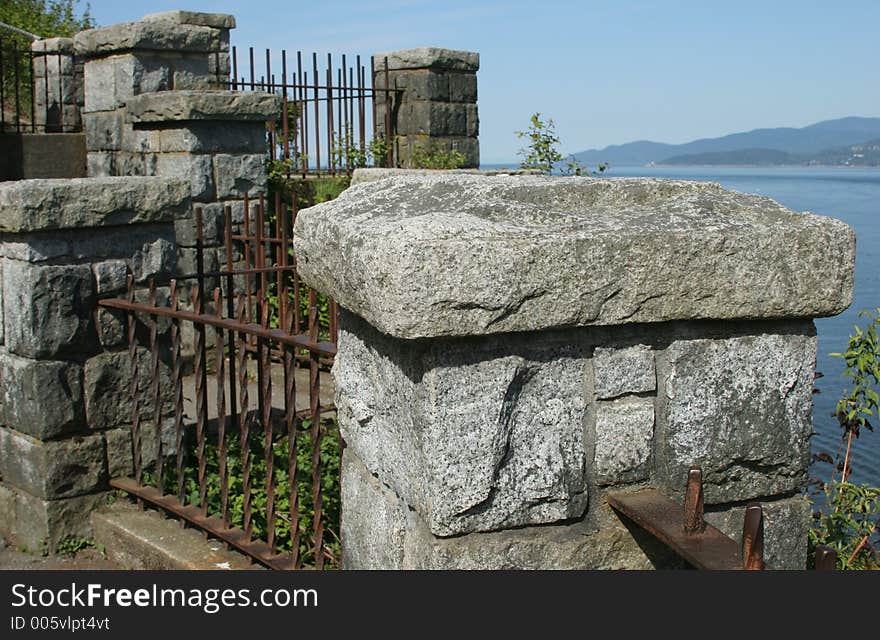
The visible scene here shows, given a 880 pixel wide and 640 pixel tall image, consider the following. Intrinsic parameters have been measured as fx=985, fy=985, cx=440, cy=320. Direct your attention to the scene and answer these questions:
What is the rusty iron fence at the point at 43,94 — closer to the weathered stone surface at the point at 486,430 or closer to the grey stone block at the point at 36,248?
the grey stone block at the point at 36,248

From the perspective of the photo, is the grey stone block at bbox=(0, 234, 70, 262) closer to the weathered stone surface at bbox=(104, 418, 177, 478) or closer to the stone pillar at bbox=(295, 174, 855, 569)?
the weathered stone surface at bbox=(104, 418, 177, 478)

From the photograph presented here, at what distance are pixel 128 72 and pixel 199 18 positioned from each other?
7.19 ft

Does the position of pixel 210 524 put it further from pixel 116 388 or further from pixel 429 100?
pixel 429 100

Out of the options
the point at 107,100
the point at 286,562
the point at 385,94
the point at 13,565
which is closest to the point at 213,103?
the point at 107,100

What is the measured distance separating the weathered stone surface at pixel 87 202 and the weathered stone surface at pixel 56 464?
94 centimetres

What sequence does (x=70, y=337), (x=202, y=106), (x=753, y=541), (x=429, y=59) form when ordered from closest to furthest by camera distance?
(x=753, y=541) → (x=70, y=337) → (x=202, y=106) → (x=429, y=59)

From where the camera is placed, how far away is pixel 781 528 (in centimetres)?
236

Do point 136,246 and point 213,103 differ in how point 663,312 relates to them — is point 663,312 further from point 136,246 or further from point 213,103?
point 213,103

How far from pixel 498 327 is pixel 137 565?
271 cm

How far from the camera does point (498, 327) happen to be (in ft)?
6.39

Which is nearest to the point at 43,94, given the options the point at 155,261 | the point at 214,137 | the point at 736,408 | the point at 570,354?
the point at 214,137

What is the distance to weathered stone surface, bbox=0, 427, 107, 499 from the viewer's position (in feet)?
13.8

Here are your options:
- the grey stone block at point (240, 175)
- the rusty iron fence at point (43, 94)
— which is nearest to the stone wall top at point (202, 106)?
the grey stone block at point (240, 175)

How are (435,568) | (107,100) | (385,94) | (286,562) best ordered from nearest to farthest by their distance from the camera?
(435,568)
(286,562)
(107,100)
(385,94)
